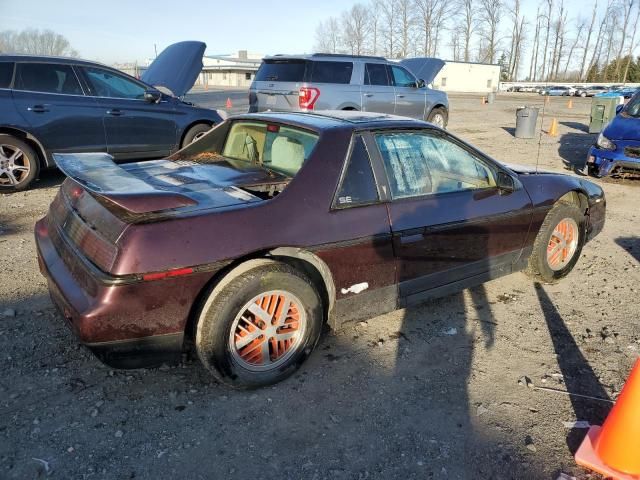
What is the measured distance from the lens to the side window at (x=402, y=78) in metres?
11.5

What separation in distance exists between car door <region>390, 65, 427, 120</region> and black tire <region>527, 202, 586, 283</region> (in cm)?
769

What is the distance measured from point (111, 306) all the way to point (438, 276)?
2.11 metres

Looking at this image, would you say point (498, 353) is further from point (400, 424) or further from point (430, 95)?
point (430, 95)

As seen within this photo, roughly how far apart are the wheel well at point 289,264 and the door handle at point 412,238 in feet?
1.82

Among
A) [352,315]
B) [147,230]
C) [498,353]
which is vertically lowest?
[498,353]

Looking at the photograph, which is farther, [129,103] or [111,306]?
[129,103]

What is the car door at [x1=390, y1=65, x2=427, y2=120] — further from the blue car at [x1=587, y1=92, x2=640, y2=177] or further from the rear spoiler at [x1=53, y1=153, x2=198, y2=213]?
the rear spoiler at [x1=53, y1=153, x2=198, y2=213]

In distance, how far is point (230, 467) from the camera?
2254 mm

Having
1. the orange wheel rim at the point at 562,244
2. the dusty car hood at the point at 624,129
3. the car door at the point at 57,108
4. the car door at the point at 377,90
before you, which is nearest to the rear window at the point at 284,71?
the car door at the point at 377,90

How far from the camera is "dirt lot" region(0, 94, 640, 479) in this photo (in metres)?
2.29

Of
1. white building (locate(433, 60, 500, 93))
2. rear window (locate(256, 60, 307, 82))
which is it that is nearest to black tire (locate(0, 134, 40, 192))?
rear window (locate(256, 60, 307, 82))

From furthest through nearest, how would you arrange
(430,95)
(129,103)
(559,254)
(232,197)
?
(430,95)
(129,103)
(559,254)
(232,197)

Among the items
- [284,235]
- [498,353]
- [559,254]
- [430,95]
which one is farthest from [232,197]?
[430,95]

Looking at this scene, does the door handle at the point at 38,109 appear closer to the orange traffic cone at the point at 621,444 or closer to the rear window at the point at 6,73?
the rear window at the point at 6,73
